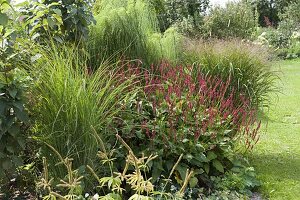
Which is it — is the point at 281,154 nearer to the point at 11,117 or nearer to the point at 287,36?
the point at 11,117

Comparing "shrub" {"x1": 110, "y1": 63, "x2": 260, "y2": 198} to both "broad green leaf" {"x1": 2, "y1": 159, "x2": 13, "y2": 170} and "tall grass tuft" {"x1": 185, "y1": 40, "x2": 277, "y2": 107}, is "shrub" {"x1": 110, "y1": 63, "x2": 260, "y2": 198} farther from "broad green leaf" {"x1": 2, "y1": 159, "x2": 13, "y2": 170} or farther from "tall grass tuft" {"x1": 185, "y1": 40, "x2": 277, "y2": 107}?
"tall grass tuft" {"x1": 185, "y1": 40, "x2": 277, "y2": 107}

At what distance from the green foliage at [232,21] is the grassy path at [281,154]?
3906 mm

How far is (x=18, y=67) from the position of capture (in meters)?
2.95

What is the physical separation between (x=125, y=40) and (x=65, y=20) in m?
0.98

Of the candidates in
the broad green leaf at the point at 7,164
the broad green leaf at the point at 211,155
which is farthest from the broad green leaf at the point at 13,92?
the broad green leaf at the point at 211,155

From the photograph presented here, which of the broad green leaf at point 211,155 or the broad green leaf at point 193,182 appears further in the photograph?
the broad green leaf at point 211,155

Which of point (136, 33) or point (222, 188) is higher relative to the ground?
point (136, 33)

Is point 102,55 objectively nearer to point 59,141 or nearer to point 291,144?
point 59,141

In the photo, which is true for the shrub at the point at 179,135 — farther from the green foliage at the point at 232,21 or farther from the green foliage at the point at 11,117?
the green foliage at the point at 232,21

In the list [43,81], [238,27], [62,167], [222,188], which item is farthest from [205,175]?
[238,27]

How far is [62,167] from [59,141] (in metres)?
0.19

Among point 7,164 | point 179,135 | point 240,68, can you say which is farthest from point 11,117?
point 240,68

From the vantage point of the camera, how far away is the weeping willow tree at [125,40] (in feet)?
14.8

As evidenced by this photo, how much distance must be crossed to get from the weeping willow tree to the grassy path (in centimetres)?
150
